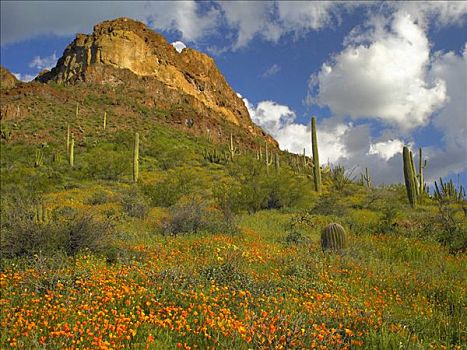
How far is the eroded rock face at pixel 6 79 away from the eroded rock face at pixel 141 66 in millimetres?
6289

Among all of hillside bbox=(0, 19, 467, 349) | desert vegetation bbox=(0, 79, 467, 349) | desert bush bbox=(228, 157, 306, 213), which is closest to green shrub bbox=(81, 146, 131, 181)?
hillside bbox=(0, 19, 467, 349)

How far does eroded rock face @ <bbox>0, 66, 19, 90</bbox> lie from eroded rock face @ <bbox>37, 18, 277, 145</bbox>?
6.29 meters

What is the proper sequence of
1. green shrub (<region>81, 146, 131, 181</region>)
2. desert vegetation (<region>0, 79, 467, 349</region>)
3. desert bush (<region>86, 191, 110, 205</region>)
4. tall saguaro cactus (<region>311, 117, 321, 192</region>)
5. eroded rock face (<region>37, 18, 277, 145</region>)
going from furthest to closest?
eroded rock face (<region>37, 18, 277, 145</region>) → green shrub (<region>81, 146, 131, 181</region>) → tall saguaro cactus (<region>311, 117, 321, 192</region>) → desert bush (<region>86, 191, 110, 205</region>) → desert vegetation (<region>0, 79, 467, 349</region>)

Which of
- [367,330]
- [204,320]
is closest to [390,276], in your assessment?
[367,330]

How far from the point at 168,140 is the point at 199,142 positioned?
5991 millimetres

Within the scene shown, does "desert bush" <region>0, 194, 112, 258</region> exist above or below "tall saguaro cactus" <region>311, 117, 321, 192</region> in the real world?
below

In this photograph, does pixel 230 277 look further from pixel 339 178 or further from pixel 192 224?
pixel 339 178

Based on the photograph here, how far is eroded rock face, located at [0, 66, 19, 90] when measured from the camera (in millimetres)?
59500

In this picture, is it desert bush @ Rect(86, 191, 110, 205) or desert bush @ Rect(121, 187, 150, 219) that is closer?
desert bush @ Rect(121, 187, 150, 219)

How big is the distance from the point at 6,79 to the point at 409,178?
5935 centimetres

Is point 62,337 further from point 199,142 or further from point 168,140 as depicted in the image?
point 199,142

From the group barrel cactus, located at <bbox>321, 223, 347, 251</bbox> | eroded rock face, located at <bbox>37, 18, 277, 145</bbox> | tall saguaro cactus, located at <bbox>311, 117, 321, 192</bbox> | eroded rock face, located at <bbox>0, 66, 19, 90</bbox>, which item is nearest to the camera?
barrel cactus, located at <bbox>321, 223, 347, 251</bbox>

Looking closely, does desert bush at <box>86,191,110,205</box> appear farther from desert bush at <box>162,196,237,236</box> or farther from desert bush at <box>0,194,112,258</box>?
desert bush at <box>0,194,112,258</box>

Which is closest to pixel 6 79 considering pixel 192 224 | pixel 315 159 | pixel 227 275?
pixel 315 159
